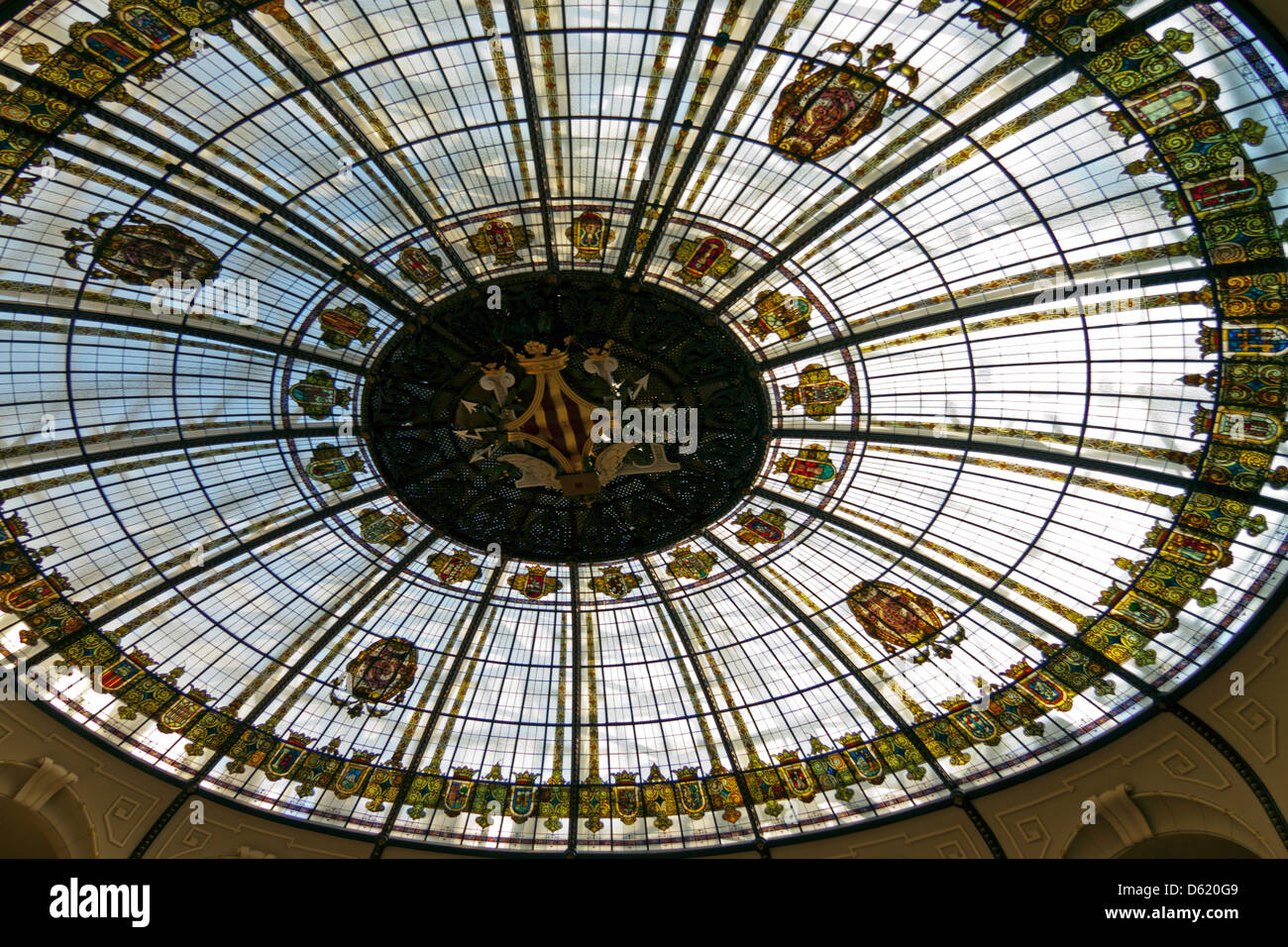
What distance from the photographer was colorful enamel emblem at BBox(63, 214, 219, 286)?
1538 centimetres

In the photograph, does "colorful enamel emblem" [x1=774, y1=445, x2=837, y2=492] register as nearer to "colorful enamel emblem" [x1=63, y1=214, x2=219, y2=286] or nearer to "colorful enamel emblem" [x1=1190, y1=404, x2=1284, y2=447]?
"colorful enamel emblem" [x1=1190, y1=404, x2=1284, y2=447]

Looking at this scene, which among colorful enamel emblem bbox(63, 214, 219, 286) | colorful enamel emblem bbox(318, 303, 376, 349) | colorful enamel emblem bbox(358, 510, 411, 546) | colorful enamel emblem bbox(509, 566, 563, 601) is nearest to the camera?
colorful enamel emblem bbox(63, 214, 219, 286)

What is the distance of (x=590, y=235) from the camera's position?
17.1 m

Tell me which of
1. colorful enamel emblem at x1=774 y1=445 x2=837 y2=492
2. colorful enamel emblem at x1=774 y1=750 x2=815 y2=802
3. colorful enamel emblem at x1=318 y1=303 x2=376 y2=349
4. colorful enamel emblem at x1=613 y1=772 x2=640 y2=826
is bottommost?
colorful enamel emblem at x1=613 y1=772 x2=640 y2=826

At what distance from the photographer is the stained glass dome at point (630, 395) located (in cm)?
1342

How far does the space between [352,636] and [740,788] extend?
11.8 m

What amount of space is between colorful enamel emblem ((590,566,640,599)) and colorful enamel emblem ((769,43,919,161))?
1160 centimetres

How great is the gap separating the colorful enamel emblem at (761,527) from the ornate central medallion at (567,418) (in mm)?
773

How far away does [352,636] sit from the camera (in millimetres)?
22047

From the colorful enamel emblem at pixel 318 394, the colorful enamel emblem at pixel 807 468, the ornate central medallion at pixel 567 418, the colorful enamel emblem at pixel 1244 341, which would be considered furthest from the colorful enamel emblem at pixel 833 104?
the colorful enamel emblem at pixel 318 394

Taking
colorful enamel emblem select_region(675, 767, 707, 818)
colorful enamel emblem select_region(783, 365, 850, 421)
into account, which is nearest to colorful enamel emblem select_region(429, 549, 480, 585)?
colorful enamel emblem select_region(675, 767, 707, 818)

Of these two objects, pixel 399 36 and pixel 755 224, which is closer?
pixel 399 36
